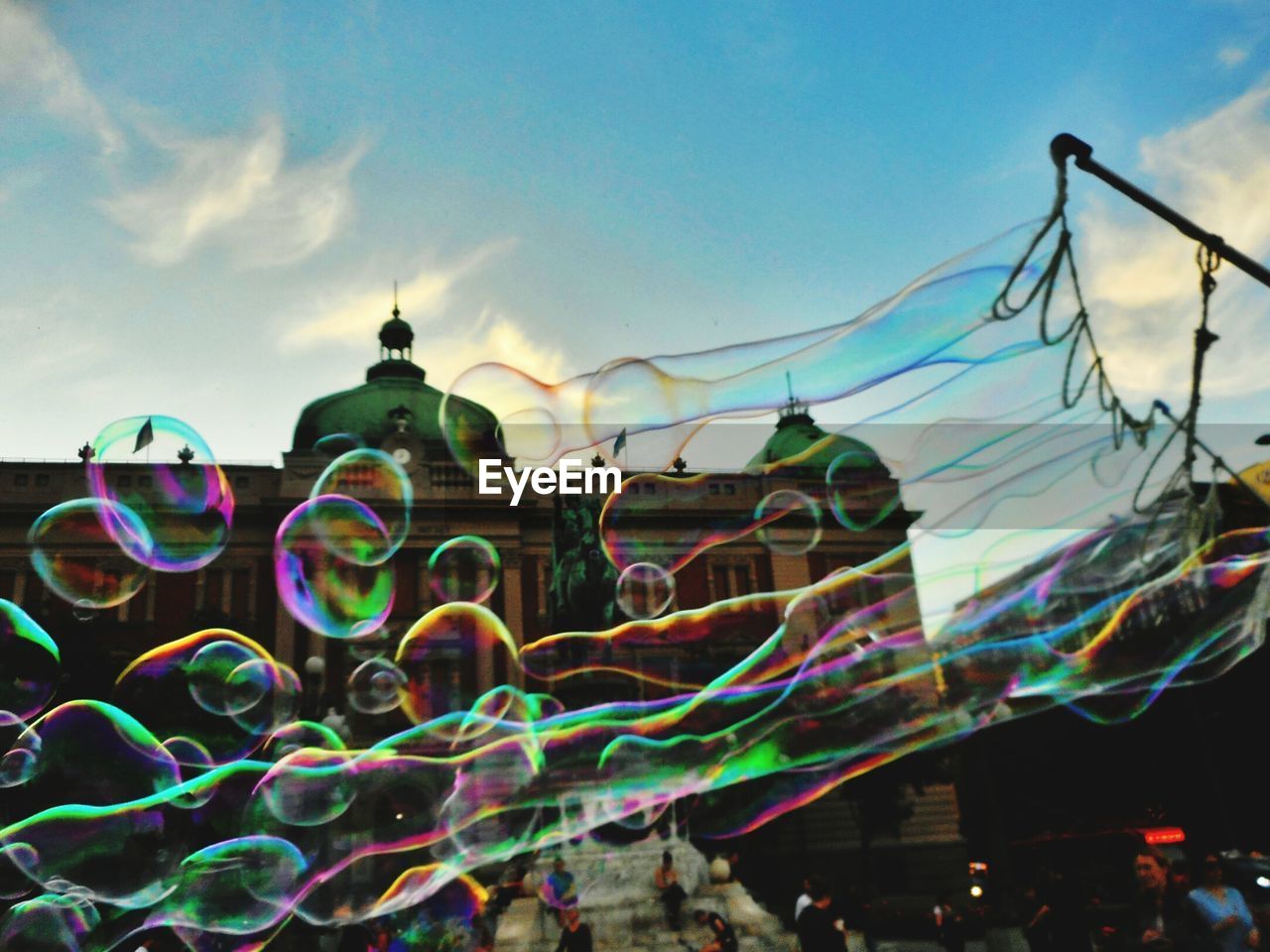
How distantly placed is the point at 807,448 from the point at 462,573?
685 centimetres

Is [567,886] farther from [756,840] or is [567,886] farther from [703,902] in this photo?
[756,840]

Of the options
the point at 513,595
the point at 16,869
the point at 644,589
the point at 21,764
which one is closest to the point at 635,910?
the point at 644,589

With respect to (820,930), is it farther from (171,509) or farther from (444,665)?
(444,665)

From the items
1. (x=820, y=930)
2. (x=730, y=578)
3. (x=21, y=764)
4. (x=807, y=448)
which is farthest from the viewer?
(x=730, y=578)

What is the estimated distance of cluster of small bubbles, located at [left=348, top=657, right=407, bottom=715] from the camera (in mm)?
12664

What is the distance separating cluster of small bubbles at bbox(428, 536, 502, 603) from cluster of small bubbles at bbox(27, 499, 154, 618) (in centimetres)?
338

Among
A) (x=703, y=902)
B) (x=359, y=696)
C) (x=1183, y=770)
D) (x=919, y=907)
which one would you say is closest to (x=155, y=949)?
(x=359, y=696)

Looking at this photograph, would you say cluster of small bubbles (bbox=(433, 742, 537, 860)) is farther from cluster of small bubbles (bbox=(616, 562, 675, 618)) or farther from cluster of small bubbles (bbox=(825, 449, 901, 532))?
cluster of small bubbles (bbox=(825, 449, 901, 532))

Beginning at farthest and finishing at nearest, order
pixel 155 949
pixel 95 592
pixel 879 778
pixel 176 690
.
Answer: pixel 879 778
pixel 176 690
pixel 95 592
pixel 155 949

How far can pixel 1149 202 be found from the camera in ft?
21.8

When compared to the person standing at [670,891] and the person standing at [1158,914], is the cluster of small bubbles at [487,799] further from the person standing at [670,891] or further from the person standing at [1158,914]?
the person standing at [1158,914]

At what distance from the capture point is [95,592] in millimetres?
11906

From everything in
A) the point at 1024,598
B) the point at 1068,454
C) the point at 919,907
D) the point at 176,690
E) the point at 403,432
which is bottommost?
the point at 919,907

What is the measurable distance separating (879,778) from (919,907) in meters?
4.47
